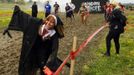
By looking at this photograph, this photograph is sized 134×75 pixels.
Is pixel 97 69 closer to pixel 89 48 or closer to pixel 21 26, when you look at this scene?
pixel 21 26

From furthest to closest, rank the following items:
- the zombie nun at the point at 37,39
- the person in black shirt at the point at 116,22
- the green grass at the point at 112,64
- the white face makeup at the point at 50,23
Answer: the person in black shirt at the point at 116,22 → the green grass at the point at 112,64 → the zombie nun at the point at 37,39 → the white face makeup at the point at 50,23

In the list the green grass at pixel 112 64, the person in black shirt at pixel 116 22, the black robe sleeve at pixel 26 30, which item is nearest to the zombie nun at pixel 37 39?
the black robe sleeve at pixel 26 30

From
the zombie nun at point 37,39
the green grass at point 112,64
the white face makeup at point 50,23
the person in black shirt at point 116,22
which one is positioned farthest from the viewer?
the person in black shirt at point 116,22

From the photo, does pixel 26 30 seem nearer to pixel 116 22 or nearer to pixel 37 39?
pixel 37 39

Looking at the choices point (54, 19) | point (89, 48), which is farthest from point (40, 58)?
point (89, 48)

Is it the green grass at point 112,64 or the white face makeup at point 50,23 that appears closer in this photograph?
the white face makeup at point 50,23

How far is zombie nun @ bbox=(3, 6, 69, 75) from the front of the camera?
28.2 feet

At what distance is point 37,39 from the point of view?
8.90m

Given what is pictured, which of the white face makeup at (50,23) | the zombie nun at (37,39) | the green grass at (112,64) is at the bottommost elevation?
the green grass at (112,64)

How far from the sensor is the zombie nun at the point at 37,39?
8586mm

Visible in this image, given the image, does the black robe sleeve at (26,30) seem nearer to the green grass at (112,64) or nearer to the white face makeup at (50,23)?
the white face makeup at (50,23)

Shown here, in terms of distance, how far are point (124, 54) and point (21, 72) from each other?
716 cm

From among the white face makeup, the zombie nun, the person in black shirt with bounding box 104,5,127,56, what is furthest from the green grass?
the white face makeup

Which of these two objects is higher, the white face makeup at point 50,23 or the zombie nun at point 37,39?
the white face makeup at point 50,23
